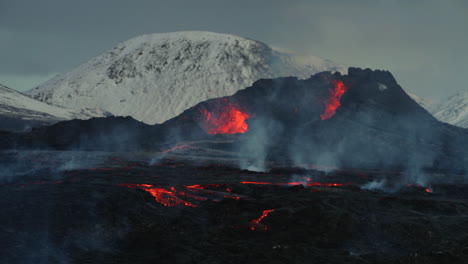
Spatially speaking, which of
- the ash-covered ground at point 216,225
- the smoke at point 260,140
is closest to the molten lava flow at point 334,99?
the smoke at point 260,140

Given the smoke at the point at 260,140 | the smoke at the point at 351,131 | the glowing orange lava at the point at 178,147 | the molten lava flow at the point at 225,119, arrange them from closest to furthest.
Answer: the smoke at the point at 351,131 → the smoke at the point at 260,140 → the glowing orange lava at the point at 178,147 → the molten lava flow at the point at 225,119

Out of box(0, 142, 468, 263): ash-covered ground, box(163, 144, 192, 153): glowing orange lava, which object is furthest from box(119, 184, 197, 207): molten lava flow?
box(163, 144, 192, 153): glowing orange lava

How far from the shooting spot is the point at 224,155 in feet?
305

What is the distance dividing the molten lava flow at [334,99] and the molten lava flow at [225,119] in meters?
19.7

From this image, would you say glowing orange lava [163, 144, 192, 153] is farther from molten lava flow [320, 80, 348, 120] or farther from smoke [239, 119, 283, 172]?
molten lava flow [320, 80, 348, 120]

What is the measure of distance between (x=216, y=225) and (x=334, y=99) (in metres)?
82.9

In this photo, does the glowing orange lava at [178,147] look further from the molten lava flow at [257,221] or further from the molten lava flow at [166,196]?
the molten lava flow at [257,221]

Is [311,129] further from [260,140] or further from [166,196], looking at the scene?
[166,196]

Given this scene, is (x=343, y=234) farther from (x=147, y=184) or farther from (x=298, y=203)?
(x=147, y=184)

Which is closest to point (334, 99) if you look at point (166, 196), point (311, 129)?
point (311, 129)

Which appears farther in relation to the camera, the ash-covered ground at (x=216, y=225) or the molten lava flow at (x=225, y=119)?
the molten lava flow at (x=225, y=119)

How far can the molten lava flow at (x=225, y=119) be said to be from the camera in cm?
11362

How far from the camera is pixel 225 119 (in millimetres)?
117062

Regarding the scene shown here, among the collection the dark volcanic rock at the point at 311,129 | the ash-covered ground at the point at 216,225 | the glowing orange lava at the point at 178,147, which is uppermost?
the dark volcanic rock at the point at 311,129
